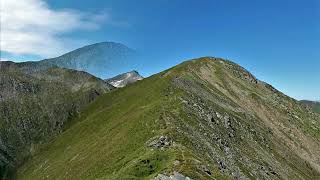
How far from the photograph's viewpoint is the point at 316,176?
117 m

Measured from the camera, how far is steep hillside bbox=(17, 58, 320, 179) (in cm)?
6656

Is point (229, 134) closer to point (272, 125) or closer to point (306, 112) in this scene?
point (272, 125)

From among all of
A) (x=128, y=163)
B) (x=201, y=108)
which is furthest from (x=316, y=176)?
(x=128, y=163)

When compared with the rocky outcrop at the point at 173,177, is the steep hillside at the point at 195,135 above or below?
above

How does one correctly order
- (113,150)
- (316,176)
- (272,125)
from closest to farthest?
(113,150), (316,176), (272,125)

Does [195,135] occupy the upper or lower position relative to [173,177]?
upper

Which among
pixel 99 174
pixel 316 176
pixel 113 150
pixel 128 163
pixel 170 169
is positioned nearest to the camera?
pixel 170 169

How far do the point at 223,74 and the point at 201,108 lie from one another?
212 ft

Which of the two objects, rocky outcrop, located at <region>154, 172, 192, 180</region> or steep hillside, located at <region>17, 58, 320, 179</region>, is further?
steep hillside, located at <region>17, 58, 320, 179</region>

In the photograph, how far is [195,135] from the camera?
8088cm

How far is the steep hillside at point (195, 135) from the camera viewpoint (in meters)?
66.6

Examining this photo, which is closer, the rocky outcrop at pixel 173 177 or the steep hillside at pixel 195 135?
the rocky outcrop at pixel 173 177

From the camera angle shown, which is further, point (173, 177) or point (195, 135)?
point (195, 135)

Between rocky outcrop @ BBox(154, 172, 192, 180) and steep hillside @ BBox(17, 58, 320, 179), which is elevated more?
steep hillside @ BBox(17, 58, 320, 179)
